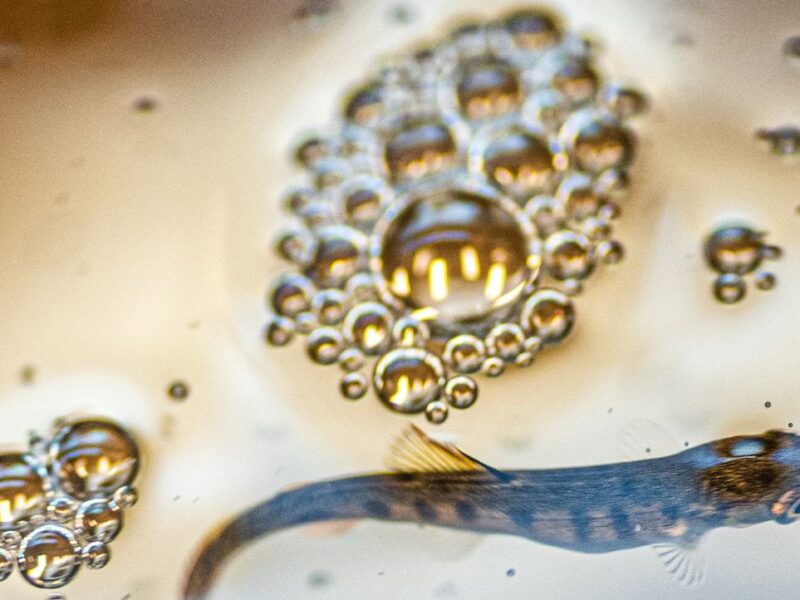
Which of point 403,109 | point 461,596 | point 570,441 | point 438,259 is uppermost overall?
point 403,109

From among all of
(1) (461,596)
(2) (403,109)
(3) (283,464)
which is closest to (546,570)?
(1) (461,596)

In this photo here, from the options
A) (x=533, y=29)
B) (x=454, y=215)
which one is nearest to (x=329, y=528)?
(x=454, y=215)

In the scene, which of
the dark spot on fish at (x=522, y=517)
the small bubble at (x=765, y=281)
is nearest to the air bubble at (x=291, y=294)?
the dark spot on fish at (x=522, y=517)

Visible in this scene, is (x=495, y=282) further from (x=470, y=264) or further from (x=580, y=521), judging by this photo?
(x=580, y=521)

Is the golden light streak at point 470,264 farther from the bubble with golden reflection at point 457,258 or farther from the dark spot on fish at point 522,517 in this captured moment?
the dark spot on fish at point 522,517

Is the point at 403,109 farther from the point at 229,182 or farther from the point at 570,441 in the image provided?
the point at 570,441

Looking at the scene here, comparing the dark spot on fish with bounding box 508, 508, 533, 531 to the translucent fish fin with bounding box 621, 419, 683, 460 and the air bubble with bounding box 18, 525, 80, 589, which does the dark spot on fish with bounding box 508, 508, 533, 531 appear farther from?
the air bubble with bounding box 18, 525, 80, 589
